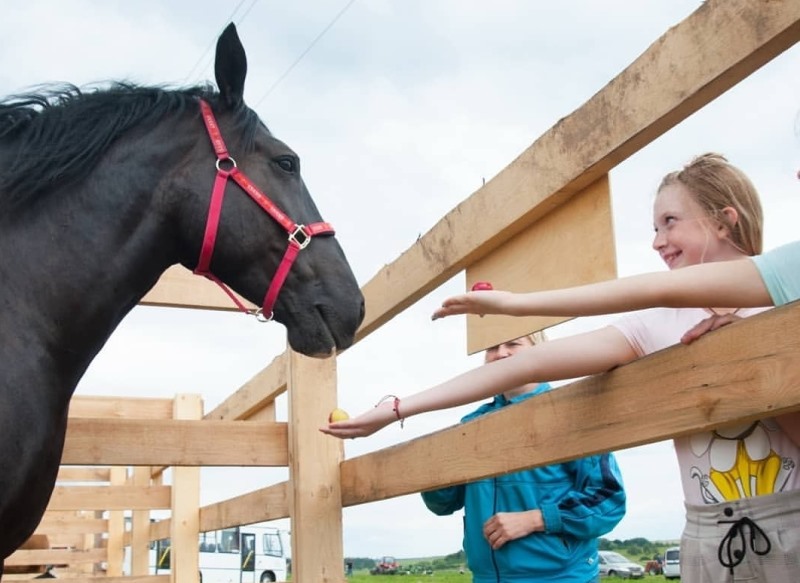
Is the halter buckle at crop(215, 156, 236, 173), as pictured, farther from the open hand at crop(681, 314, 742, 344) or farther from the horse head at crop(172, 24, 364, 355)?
the open hand at crop(681, 314, 742, 344)

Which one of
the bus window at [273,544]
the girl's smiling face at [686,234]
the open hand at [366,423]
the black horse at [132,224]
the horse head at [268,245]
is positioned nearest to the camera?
the girl's smiling face at [686,234]

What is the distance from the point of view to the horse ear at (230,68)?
2.33 m

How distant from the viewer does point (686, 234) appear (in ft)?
5.21

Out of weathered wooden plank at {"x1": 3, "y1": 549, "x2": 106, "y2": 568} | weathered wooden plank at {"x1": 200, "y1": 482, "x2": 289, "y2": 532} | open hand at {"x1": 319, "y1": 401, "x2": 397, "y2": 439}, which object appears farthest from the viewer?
weathered wooden plank at {"x1": 3, "y1": 549, "x2": 106, "y2": 568}

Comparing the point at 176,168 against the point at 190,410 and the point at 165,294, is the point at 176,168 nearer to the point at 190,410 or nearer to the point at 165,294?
the point at 165,294

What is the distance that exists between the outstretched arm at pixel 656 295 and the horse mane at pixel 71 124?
1151 millimetres

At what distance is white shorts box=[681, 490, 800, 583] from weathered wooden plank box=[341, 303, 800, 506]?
0.59 ft

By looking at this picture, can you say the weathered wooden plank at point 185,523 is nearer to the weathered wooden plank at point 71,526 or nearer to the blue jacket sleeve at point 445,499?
the blue jacket sleeve at point 445,499

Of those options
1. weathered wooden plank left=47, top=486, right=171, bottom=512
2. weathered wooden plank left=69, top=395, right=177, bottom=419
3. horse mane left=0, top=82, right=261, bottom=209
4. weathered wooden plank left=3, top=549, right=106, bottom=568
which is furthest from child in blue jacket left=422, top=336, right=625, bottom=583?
weathered wooden plank left=3, top=549, right=106, bottom=568

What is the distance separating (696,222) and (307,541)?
176cm

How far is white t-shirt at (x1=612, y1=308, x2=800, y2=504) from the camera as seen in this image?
139cm

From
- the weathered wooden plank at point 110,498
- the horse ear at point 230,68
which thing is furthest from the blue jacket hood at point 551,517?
the weathered wooden plank at point 110,498

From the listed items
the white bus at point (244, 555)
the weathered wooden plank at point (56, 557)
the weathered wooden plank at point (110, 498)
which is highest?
the weathered wooden plank at point (110, 498)

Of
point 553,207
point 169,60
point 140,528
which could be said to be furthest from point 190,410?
point 553,207
